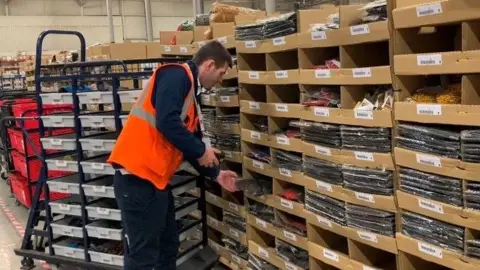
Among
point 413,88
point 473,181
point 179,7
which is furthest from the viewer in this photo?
point 179,7

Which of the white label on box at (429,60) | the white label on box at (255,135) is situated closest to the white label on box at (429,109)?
the white label on box at (429,60)

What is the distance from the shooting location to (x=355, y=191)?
9.69 ft

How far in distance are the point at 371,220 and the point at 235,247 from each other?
5.91 feet

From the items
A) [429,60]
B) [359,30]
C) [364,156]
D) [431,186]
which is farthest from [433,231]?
[359,30]

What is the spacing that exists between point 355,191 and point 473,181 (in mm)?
770

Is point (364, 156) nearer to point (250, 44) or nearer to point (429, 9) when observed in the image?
point (429, 9)

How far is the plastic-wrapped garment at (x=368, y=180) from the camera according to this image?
276 centimetres

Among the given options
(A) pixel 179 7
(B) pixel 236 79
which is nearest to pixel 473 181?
(B) pixel 236 79

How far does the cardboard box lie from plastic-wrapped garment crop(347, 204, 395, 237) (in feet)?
3.35

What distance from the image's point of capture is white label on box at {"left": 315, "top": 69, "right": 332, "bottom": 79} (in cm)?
308

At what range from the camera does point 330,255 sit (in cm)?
322

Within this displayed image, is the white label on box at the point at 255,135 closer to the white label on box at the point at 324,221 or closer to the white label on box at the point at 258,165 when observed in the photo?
the white label on box at the point at 258,165

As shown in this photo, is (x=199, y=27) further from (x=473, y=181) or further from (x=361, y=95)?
(x=473, y=181)

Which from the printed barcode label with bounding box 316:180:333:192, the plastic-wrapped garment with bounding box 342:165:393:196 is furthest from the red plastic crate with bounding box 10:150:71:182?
the plastic-wrapped garment with bounding box 342:165:393:196
